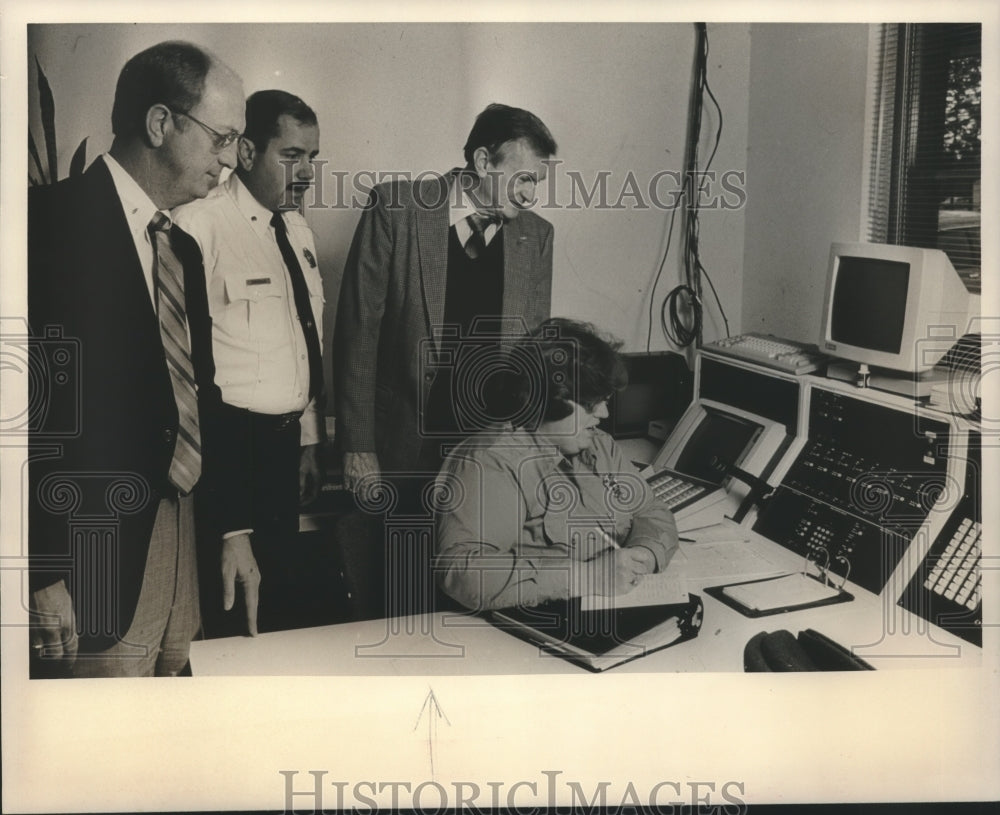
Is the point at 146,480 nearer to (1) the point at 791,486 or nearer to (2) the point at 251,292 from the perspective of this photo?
(2) the point at 251,292

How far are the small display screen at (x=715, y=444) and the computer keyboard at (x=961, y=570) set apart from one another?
45cm

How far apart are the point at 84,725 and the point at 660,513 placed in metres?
1.27

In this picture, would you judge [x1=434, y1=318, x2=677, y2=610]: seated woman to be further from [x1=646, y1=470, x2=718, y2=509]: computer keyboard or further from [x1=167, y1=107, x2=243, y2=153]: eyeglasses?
[x1=167, y1=107, x2=243, y2=153]: eyeglasses

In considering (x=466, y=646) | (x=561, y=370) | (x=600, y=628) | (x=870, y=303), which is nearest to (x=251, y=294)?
(x=561, y=370)

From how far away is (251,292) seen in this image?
2133 mm

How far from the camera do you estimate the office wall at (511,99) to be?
2.09 m

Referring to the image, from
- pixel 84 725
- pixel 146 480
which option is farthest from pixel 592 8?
pixel 84 725

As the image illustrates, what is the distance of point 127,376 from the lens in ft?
6.98

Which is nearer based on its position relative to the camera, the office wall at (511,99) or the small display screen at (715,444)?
the office wall at (511,99)


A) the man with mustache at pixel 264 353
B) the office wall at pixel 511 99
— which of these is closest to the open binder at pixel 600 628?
the man with mustache at pixel 264 353

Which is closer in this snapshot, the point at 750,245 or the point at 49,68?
the point at 49,68

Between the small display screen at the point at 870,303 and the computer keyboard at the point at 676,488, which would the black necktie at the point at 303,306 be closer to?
the computer keyboard at the point at 676,488

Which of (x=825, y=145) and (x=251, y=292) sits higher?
(x=825, y=145)
